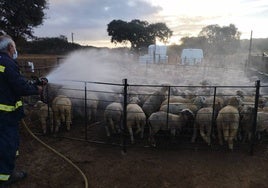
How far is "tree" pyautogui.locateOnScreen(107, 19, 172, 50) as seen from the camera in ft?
163

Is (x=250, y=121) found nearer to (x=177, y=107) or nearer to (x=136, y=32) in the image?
(x=177, y=107)

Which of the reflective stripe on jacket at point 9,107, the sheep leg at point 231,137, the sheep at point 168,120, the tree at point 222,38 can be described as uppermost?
the tree at point 222,38

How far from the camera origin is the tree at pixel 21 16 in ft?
80.5

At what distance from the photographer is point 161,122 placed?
676cm

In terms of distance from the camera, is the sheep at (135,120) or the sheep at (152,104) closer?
the sheep at (135,120)

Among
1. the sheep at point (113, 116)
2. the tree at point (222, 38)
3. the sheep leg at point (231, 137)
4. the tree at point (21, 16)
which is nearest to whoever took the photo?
the sheep leg at point (231, 137)

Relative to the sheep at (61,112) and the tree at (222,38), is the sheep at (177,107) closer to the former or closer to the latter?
the sheep at (61,112)

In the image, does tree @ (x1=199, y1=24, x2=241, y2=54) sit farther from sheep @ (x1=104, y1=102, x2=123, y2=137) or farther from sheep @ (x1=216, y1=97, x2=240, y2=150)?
sheep @ (x1=104, y1=102, x2=123, y2=137)

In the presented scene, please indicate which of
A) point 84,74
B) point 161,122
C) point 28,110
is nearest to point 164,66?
point 84,74

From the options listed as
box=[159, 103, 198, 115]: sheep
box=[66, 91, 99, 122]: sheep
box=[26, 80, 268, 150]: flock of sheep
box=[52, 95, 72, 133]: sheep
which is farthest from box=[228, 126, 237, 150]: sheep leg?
box=[52, 95, 72, 133]: sheep

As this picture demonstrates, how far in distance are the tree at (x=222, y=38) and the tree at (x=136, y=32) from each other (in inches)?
331

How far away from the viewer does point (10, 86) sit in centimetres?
412

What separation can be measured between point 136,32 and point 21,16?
26522mm

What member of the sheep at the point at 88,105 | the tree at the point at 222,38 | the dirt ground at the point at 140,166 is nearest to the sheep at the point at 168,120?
the dirt ground at the point at 140,166
